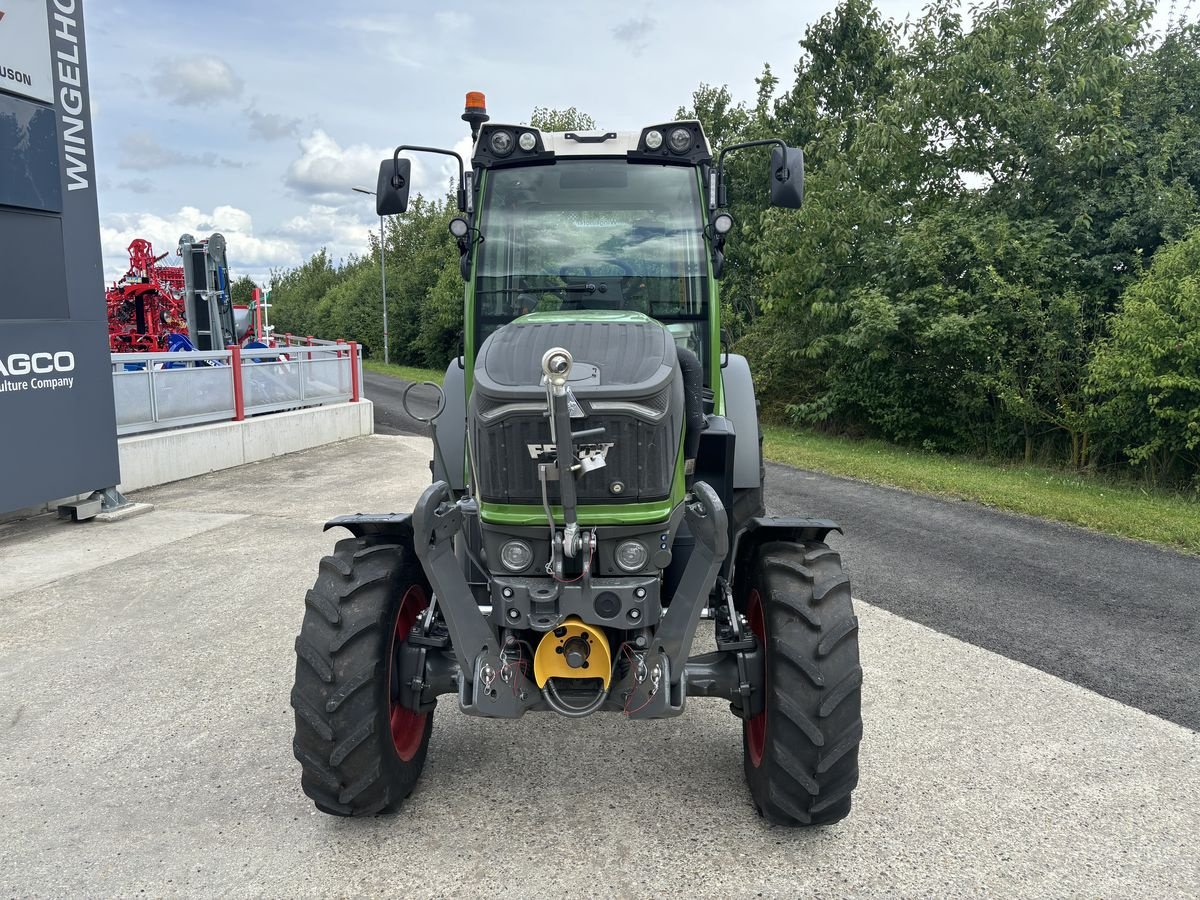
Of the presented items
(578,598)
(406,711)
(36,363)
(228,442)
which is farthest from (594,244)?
(228,442)

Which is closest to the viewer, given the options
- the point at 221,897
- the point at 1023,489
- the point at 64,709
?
the point at 221,897

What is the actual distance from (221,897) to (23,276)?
270 inches

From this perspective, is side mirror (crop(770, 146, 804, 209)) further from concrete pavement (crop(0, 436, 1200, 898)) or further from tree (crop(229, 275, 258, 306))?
tree (crop(229, 275, 258, 306))

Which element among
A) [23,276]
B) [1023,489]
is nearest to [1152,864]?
[1023,489]

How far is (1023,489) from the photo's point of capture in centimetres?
1031

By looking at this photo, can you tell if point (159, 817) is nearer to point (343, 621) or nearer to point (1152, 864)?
→ point (343, 621)

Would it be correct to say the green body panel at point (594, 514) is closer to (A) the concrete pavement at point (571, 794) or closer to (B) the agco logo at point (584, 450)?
(B) the agco logo at point (584, 450)

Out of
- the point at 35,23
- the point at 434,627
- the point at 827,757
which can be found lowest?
the point at 827,757

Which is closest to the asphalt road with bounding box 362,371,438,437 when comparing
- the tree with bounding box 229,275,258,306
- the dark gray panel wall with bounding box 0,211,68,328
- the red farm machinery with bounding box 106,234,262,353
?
the red farm machinery with bounding box 106,234,262,353

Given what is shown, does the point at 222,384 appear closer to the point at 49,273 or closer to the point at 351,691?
the point at 49,273

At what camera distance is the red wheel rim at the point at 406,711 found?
3.43 m

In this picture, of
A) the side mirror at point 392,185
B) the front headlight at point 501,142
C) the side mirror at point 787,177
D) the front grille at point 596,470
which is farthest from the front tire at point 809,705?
the side mirror at point 392,185

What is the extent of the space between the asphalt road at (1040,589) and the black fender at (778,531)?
2152 millimetres

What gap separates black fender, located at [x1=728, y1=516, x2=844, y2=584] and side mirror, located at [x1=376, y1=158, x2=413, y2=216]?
8.23 ft
